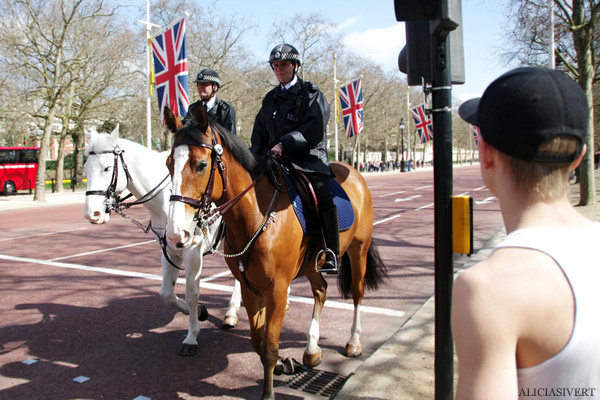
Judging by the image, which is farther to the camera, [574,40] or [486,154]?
[574,40]

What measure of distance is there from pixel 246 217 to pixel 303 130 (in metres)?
0.96

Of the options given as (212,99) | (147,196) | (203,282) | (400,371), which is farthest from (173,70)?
(400,371)

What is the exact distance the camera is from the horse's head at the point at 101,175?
4.63m

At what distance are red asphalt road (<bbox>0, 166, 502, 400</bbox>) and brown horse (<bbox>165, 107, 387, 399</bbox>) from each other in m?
0.71

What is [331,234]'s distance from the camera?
4062 millimetres

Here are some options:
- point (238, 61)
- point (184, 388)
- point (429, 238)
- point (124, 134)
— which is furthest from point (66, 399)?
point (124, 134)

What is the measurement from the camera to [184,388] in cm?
381

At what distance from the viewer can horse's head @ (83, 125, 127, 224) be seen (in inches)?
182

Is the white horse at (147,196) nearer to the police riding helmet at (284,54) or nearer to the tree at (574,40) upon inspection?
the police riding helmet at (284,54)

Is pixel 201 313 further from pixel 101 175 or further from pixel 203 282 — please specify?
pixel 203 282

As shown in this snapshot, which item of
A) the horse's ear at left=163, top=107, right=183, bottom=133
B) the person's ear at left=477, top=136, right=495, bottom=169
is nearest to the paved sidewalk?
the horse's ear at left=163, top=107, right=183, bottom=133

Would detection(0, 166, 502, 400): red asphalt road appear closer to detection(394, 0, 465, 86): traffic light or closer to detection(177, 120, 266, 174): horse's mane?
detection(177, 120, 266, 174): horse's mane

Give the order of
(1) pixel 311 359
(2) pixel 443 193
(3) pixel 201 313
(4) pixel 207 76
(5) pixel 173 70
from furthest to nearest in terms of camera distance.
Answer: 1. (5) pixel 173 70
2. (4) pixel 207 76
3. (3) pixel 201 313
4. (1) pixel 311 359
5. (2) pixel 443 193

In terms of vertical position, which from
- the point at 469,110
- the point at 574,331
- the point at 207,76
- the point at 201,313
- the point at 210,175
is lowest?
the point at 201,313
